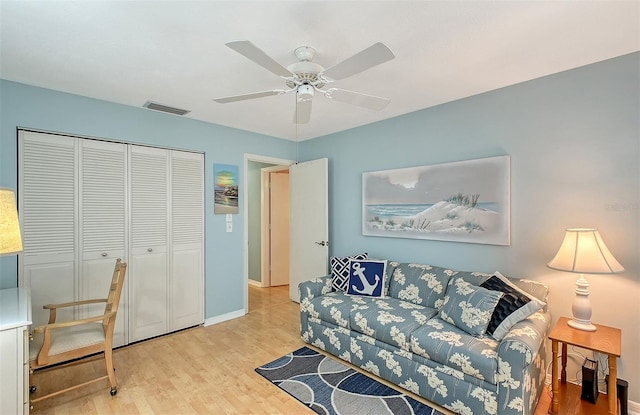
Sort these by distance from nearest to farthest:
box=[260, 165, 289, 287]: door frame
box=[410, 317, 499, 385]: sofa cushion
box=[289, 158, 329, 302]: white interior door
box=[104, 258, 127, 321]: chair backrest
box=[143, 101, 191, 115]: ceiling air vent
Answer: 1. box=[410, 317, 499, 385]: sofa cushion
2. box=[104, 258, 127, 321]: chair backrest
3. box=[143, 101, 191, 115]: ceiling air vent
4. box=[289, 158, 329, 302]: white interior door
5. box=[260, 165, 289, 287]: door frame

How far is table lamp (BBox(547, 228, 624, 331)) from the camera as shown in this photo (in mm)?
1900

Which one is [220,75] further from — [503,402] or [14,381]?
[503,402]

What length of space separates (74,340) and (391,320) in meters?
2.37

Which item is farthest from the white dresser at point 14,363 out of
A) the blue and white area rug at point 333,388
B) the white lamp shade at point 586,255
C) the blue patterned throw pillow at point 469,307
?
the white lamp shade at point 586,255

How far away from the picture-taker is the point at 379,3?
1544 millimetres

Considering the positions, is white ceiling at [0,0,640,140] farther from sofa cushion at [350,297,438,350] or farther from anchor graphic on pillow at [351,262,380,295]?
sofa cushion at [350,297,438,350]

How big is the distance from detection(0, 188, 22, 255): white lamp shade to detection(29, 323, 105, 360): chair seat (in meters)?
0.73

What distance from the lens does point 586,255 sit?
6.38 feet

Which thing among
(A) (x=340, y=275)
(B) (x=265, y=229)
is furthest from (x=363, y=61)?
(B) (x=265, y=229)

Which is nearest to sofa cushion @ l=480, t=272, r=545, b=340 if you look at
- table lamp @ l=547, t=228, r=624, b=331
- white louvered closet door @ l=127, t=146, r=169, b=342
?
table lamp @ l=547, t=228, r=624, b=331

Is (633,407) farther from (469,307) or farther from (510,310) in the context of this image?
(469,307)

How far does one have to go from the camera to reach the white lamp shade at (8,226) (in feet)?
5.49

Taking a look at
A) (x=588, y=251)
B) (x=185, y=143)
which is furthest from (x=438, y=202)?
(x=185, y=143)

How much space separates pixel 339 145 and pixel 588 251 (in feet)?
9.31
